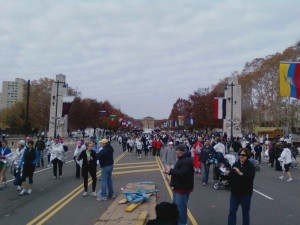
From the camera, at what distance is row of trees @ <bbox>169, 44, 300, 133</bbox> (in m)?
68.0

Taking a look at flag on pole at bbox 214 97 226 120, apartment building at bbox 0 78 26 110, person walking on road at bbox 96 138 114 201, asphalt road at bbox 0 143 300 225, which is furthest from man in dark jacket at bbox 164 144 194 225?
apartment building at bbox 0 78 26 110

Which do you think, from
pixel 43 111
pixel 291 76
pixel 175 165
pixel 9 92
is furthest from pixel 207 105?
pixel 9 92

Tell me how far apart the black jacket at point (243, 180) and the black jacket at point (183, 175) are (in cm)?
83

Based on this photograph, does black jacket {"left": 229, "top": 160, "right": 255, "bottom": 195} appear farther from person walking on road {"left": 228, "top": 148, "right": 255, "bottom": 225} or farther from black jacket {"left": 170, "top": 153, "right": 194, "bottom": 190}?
black jacket {"left": 170, "top": 153, "right": 194, "bottom": 190}

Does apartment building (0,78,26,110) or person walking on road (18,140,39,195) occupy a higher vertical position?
apartment building (0,78,26,110)

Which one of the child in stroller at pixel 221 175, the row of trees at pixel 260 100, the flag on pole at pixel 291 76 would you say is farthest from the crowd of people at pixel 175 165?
the row of trees at pixel 260 100

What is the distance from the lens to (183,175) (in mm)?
7445

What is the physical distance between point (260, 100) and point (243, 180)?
2941 inches

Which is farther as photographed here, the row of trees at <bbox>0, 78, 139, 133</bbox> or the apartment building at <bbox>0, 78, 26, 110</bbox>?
the apartment building at <bbox>0, 78, 26, 110</bbox>

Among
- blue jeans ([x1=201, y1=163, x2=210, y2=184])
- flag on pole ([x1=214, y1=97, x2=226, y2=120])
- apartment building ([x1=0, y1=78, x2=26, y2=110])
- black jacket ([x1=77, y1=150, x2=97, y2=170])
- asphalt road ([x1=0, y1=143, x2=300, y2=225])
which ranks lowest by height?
asphalt road ([x1=0, y1=143, x2=300, y2=225])

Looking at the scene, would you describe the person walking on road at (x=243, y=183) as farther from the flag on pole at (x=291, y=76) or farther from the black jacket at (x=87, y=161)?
the flag on pole at (x=291, y=76)

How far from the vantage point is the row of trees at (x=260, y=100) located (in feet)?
223

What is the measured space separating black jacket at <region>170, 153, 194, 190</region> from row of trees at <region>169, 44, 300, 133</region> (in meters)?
58.8

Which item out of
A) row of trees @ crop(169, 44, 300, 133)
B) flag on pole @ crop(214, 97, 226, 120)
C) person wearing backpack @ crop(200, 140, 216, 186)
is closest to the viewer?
person wearing backpack @ crop(200, 140, 216, 186)
